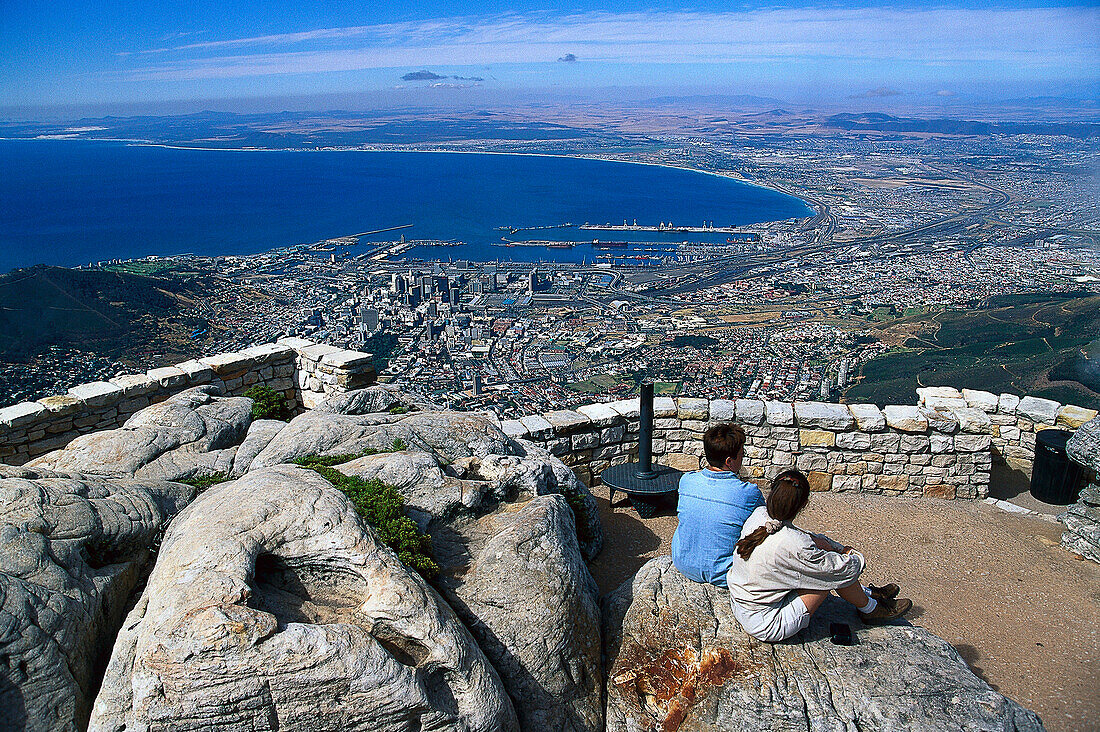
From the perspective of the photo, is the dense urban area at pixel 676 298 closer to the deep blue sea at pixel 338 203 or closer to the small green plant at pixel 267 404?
the small green plant at pixel 267 404

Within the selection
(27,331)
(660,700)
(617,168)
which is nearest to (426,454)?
(660,700)

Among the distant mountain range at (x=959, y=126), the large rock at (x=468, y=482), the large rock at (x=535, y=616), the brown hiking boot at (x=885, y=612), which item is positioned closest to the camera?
the large rock at (x=535, y=616)

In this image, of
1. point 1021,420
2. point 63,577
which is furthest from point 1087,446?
point 63,577

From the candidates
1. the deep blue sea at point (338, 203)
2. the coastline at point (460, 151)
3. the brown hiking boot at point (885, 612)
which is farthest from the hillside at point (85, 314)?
the coastline at point (460, 151)

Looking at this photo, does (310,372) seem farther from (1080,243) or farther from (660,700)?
(1080,243)

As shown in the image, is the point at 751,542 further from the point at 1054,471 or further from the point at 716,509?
the point at 1054,471
